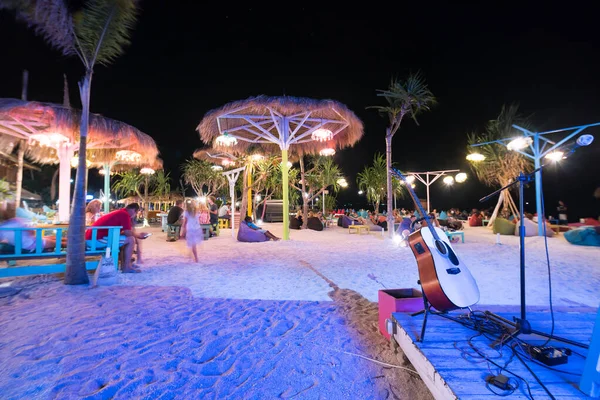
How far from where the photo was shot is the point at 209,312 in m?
3.26

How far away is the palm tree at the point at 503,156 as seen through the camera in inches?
598

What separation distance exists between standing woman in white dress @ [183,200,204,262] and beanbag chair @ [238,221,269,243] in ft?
11.0

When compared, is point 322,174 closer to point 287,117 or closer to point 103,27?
point 287,117

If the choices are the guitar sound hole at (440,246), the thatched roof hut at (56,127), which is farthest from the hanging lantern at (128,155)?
the guitar sound hole at (440,246)

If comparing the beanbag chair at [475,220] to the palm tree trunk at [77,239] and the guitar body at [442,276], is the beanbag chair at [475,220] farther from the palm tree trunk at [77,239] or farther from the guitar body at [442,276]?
the palm tree trunk at [77,239]

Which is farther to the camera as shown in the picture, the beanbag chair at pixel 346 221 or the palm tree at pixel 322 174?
the palm tree at pixel 322 174

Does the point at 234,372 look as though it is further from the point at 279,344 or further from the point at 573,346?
the point at 573,346

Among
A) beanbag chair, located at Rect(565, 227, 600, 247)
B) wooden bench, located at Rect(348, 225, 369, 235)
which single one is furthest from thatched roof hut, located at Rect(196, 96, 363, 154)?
beanbag chair, located at Rect(565, 227, 600, 247)

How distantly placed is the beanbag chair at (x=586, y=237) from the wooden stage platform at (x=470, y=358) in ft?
26.4

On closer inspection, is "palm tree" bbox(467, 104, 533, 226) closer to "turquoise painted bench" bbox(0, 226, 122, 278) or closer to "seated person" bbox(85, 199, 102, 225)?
"turquoise painted bench" bbox(0, 226, 122, 278)

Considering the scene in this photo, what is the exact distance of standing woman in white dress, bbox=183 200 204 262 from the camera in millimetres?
6227

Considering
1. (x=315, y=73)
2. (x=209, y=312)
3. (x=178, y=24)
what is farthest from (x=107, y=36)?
(x=315, y=73)

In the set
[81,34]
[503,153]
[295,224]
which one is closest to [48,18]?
[81,34]

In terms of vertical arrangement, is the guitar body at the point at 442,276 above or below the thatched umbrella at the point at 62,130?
below
